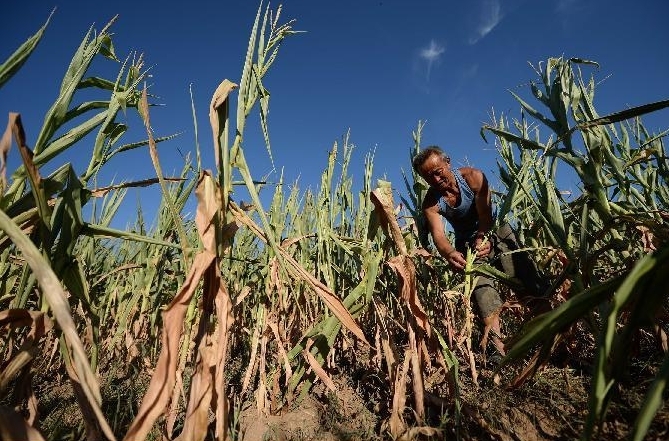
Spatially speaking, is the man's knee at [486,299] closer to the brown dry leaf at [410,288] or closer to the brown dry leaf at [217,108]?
the brown dry leaf at [410,288]

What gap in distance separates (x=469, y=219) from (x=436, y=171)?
1.31ft

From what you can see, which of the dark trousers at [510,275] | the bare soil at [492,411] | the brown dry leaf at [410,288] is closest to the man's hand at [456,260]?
the dark trousers at [510,275]

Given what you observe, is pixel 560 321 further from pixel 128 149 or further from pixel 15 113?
pixel 128 149

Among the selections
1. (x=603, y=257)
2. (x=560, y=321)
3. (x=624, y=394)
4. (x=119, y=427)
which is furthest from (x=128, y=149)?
(x=603, y=257)

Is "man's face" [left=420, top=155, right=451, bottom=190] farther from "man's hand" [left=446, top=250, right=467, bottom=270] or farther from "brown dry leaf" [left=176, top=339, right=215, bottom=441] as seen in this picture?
"brown dry leaf" [left=176, top=339, right=215, bottom=441]

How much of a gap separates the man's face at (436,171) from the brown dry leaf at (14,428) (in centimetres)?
185

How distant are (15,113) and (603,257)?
2207 mm

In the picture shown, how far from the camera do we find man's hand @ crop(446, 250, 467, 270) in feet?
5.57

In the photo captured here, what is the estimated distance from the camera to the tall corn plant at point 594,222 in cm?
52

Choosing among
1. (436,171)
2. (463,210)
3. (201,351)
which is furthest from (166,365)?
(463,210)

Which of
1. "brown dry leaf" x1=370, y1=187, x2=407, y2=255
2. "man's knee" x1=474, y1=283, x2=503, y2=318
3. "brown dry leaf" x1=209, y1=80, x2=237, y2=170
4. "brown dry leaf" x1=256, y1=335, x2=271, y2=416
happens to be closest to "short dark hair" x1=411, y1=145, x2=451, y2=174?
"man's knee" x1=474, y1=283, x2=503, y2=318

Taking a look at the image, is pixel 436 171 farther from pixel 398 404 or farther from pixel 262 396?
pixel 262 396

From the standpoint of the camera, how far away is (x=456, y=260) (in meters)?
1.77

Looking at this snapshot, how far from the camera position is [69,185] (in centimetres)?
79
